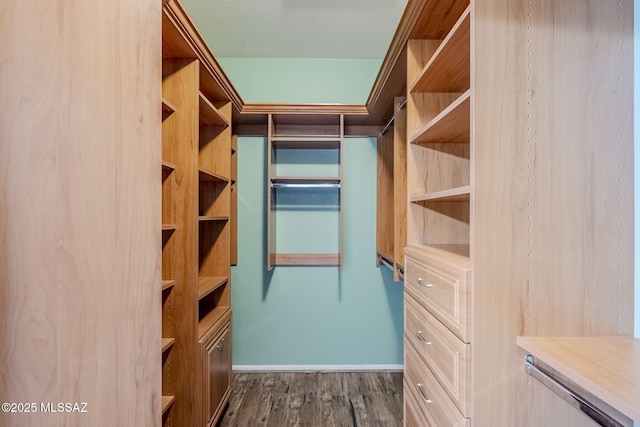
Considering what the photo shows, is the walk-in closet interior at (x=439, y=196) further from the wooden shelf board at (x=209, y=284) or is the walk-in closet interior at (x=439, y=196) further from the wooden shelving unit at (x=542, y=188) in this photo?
the wooden shelf board at (x=209, y=284)

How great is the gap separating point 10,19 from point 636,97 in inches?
61.8

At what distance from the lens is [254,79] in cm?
265

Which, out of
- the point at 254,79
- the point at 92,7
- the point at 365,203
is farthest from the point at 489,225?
the point at 254,79

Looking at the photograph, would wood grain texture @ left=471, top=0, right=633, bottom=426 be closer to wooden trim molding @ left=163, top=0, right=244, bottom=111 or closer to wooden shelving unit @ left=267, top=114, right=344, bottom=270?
wooden trim molding @ left=163, top=0, right=244, bottom=111

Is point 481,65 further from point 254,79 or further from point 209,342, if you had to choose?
point 254,79

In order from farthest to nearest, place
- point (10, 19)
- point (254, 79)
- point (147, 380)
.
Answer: point (254, 79)
point (147, 380)
point (10, 19)

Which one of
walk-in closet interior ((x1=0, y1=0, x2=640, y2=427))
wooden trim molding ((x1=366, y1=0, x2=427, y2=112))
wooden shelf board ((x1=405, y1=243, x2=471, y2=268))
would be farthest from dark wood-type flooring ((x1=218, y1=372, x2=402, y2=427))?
wooden trim molding ((x1=366, y1=0, x2=427, y2=112))

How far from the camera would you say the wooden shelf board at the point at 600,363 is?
60 centimetres

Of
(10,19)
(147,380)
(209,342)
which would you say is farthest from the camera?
(209,342)

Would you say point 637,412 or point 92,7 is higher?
point 92,7

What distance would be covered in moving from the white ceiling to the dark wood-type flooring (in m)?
2.66

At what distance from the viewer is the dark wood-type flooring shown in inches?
80.4

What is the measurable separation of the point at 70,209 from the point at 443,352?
1.14 m

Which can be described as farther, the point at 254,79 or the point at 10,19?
the point at 254,79
